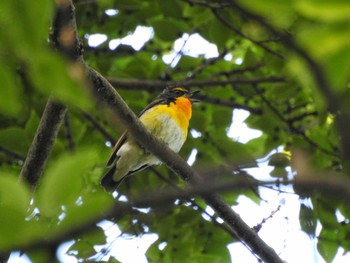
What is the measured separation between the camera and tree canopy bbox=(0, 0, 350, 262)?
3.48ft

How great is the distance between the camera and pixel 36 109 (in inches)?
208

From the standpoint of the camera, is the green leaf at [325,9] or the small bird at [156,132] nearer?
the green leaf at [325,9]

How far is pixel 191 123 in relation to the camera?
5.96 m

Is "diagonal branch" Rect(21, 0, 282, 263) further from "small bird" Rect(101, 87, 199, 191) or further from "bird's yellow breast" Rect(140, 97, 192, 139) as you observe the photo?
"bird's yellow breast" Rect(140, 97, 192, 139)

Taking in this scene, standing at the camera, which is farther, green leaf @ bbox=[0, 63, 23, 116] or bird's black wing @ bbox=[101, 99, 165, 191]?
bird's black wing @ bbox=[101, 99, 165, 191]

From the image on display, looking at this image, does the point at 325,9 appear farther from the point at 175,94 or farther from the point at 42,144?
the point at 175,94

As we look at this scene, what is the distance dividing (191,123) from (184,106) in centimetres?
63

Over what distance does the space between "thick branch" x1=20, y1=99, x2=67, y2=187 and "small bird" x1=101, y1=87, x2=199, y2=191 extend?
5.09 ft

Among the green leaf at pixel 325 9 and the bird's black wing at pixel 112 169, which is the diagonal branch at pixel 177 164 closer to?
the bird's black wing at pixel 112 169

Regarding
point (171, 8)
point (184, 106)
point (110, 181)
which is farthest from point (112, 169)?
point (171, 8)

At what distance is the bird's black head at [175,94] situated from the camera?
261 inches

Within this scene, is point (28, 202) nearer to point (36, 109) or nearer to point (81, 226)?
point (81, 226)

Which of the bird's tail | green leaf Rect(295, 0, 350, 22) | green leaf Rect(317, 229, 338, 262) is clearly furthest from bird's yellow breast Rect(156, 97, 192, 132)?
green leaf Rect(295, 0, 350, 22)

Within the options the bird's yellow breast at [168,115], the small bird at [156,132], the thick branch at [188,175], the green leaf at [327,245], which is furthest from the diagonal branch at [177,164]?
the bird's yellow breast at [168,115]
